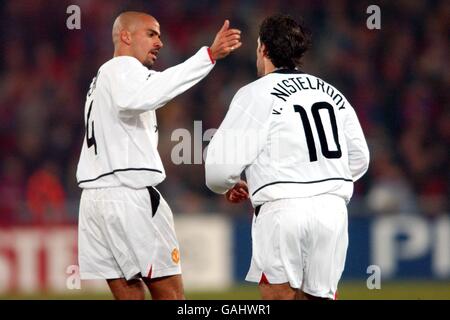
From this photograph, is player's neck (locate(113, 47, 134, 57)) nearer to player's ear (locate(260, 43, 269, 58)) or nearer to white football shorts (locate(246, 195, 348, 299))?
player's ear (locate(260, 43, 269, 58))

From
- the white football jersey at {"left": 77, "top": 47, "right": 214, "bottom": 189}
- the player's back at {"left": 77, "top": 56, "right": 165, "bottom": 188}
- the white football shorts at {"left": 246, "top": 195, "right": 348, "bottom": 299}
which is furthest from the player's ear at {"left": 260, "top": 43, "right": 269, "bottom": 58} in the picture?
the white football shorts at {"left": 246, "top": 195, "right": 348, "bottom": 299}

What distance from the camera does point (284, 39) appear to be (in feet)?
18.9

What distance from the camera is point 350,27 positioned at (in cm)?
1570

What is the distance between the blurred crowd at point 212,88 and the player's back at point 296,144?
6.77 meters

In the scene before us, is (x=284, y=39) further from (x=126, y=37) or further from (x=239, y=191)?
(x=126, y=37)

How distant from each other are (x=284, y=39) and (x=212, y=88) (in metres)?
8.67

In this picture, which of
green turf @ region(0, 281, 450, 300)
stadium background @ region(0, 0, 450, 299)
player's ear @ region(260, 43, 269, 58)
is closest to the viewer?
player's ear @ region(260, 43, 269, 58)

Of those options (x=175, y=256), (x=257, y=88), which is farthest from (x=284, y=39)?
(x=175, y=256)

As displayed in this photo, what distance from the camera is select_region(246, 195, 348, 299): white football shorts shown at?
5.58 m

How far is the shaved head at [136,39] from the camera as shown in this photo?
6.39m

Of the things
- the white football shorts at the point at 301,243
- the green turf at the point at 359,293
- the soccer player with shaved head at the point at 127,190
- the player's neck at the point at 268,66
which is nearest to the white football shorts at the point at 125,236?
the soccer player with shaved head at the point at 127,190

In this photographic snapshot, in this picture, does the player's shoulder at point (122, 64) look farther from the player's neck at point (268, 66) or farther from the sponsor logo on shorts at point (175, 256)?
the sponsor logo on shorts at point (175, 256)
